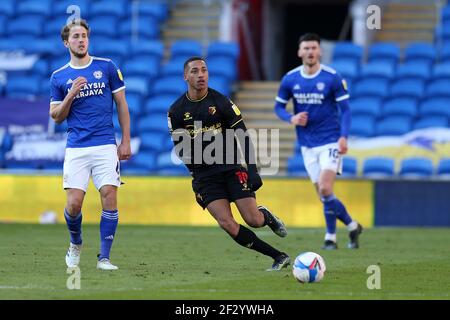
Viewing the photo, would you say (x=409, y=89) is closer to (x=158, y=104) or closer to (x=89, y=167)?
(x=158, y=104)

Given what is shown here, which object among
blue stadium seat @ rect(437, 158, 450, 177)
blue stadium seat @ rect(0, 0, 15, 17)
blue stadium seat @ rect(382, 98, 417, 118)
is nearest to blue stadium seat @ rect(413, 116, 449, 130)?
blue stadium seat @ rect(382, 98, 417, 118)

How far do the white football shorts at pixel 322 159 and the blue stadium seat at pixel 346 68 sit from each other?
7.77m

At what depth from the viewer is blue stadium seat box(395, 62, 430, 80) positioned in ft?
71.2

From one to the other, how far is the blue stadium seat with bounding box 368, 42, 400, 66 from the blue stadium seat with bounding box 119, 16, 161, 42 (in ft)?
15.3

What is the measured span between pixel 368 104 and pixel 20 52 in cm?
711

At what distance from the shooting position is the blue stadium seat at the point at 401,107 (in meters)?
20.9

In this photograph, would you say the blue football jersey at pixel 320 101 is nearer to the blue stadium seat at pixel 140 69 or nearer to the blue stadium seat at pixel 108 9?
the blue stadium seat at pixel 140 69

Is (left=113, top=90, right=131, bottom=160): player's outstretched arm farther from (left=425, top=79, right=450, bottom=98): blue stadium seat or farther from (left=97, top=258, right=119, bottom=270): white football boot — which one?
(left=425, top=79, right=450, bottom=98): blue stadium seat

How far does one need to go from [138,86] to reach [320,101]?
28.0 feet

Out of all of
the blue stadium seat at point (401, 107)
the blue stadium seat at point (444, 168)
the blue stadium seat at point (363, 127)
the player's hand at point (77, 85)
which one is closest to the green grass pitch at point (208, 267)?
the player's hand at point (77, 85)

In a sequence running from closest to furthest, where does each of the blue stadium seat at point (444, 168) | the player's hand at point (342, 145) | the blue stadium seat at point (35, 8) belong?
the player's hand at point (342, 145), the blue stadium seat at point (444, 168), the blue stadium seat at point (35, 8)

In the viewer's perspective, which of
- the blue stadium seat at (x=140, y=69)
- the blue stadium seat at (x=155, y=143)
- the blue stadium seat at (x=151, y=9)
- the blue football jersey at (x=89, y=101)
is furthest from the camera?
the blue stadium seat at (x=151, y=9)
